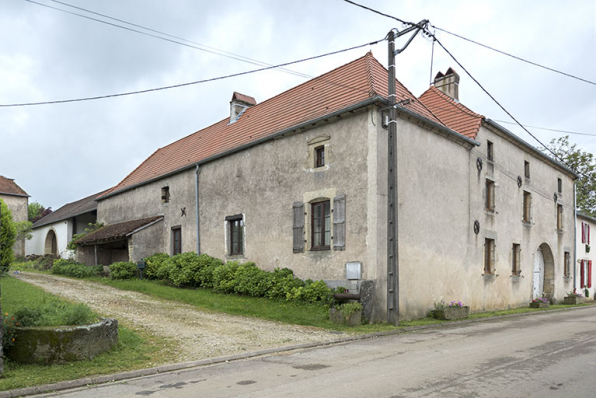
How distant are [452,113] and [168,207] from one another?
13.3 meters

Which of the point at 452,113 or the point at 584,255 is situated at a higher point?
the point at 452,113

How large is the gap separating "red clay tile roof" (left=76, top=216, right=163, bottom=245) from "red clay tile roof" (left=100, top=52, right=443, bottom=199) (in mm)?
2255

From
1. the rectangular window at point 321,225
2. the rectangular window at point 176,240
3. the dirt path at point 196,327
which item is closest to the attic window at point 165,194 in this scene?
the rectangular window at point 176,240

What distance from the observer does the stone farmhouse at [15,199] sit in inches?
1574

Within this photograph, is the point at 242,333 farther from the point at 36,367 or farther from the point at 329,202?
the point at 329,202

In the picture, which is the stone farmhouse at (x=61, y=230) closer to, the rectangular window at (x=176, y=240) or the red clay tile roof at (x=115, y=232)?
the red clay tile roof at (x=115, y=232)

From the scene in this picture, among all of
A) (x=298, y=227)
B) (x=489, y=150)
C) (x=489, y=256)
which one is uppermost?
(x=489, y=150)

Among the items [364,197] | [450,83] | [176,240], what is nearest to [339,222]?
[364,197]

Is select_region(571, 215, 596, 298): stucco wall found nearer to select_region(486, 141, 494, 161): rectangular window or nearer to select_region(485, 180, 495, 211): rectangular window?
select_region(485, 180, 495, 211): rectangular window

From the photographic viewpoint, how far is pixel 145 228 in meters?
22.4

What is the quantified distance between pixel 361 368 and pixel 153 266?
49.5 feet

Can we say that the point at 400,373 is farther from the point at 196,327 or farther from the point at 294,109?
the point at 294,109

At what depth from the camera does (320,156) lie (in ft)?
50.8

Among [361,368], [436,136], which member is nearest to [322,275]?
[436,136]
